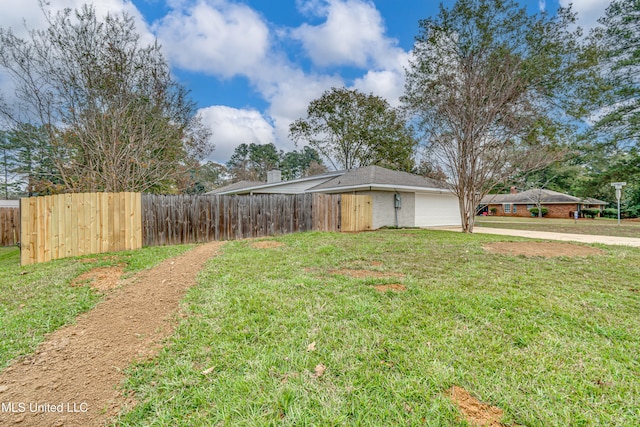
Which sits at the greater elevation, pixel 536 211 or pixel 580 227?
pixel 536 211

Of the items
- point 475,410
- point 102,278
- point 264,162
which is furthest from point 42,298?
point 264,162

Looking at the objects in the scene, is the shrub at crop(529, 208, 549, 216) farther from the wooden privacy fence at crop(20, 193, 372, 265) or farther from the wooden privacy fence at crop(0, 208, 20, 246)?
the wooden privacy fence at crop(0, 208, 20, 246)

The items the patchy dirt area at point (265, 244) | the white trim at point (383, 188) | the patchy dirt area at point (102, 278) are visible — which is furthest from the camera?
the white trim at point (383, 188)

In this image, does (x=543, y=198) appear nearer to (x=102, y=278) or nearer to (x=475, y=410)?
(x=475, y=410)

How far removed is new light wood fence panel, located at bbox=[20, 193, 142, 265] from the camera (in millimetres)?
5676

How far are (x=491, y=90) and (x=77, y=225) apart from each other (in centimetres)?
1306

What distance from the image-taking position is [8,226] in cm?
1119

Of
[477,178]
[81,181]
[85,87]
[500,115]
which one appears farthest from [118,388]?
[500,115]

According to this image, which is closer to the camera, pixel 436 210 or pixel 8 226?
pixel 8 226

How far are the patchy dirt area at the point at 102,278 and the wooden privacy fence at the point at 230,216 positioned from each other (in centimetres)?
249

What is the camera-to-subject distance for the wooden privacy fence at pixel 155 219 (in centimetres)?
578

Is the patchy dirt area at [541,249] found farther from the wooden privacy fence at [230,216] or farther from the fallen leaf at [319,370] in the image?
the fallen leaf at [319,370]

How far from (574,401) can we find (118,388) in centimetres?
297

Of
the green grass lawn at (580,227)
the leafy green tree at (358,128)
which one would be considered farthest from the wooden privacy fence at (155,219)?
the leafy green tree at (358,128)
